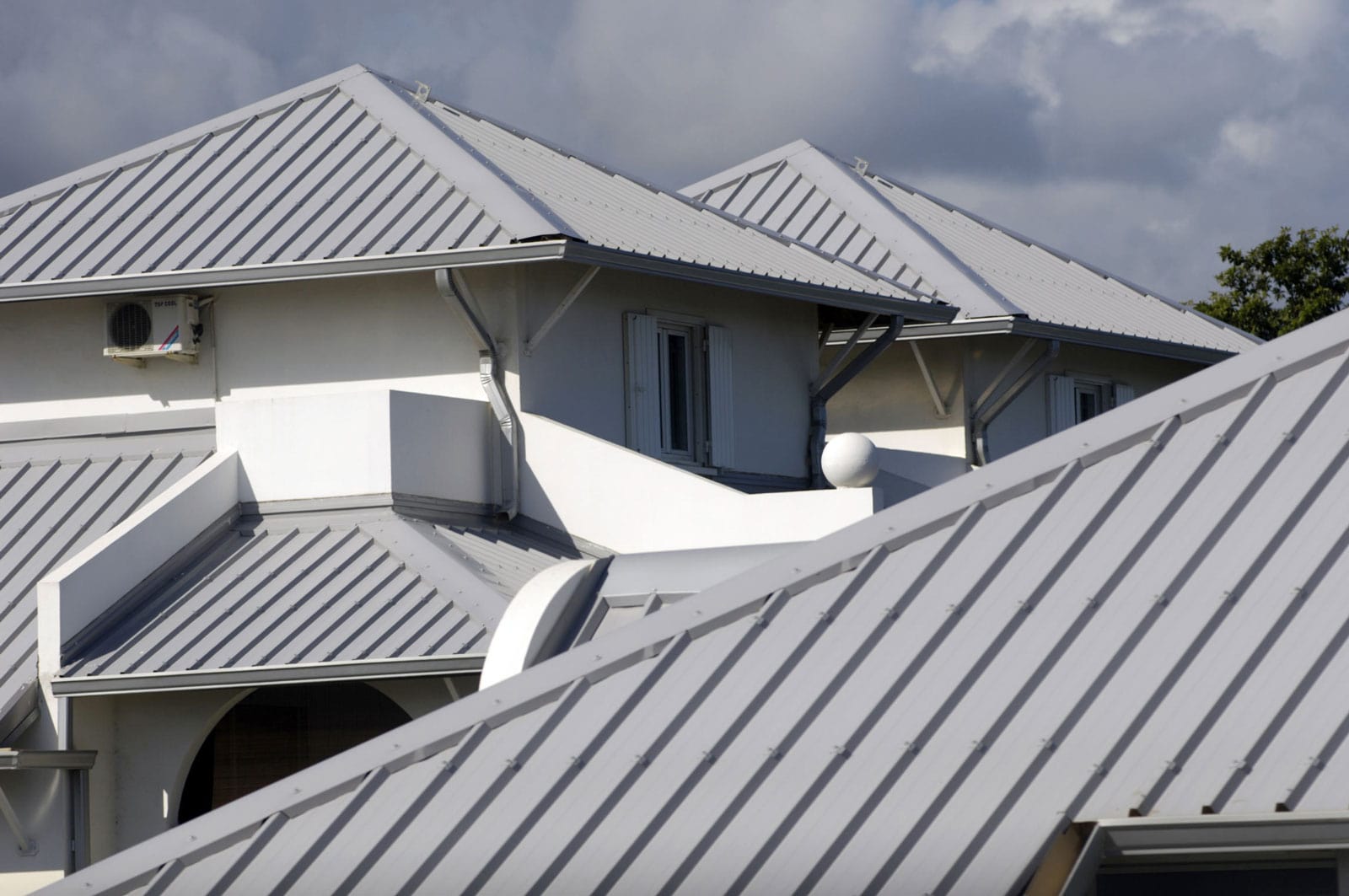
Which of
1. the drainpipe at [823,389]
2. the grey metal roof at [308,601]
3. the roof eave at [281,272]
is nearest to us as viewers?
the grey metal roof at [308,601]

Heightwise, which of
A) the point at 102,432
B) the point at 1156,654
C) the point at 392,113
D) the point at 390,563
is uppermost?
the point at 392,113

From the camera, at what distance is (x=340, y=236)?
17125 millimetres

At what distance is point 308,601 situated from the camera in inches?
580

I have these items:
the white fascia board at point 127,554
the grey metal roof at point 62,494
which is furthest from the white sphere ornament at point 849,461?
the grey metal roof at point 62,494

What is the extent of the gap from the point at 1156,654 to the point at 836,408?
16778 mm

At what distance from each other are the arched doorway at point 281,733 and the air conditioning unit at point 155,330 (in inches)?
134

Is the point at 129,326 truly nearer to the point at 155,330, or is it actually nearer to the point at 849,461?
the point at 155,330

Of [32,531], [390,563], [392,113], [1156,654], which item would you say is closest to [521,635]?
[1156,654]

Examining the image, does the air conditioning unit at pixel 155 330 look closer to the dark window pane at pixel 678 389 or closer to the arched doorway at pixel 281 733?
the arched doorway at pixel 281 733

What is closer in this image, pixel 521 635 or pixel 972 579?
pixel 972 579

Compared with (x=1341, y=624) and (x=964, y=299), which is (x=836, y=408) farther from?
(x=1341, y=624)

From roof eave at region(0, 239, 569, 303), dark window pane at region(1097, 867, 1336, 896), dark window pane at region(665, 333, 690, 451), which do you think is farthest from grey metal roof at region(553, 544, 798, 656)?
dark window pane at region(665, 333, 690, 451)

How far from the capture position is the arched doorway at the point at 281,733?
51.7 ft

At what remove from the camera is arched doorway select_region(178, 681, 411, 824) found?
15750 mm
